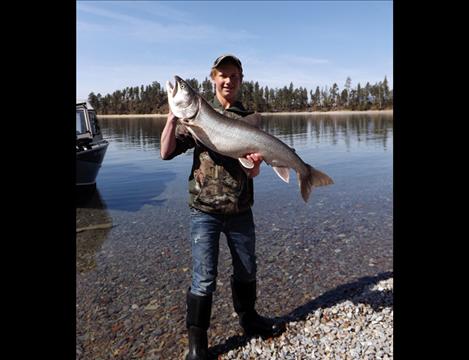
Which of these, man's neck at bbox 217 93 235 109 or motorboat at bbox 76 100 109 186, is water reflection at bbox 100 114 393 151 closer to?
motorboat at bbox 76 100 109 186

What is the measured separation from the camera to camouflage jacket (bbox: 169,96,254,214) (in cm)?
438

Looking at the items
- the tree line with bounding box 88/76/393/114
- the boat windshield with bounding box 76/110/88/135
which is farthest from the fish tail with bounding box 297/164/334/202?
the tree line with bounding box 88/76/393/114

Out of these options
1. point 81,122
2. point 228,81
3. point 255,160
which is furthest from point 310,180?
point 81,122

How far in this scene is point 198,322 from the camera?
14.8 ft

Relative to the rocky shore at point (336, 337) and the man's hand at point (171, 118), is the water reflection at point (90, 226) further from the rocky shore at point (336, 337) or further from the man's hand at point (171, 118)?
the man's hand at point (171, 118)

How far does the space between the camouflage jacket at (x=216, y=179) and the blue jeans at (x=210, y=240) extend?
0.12 m

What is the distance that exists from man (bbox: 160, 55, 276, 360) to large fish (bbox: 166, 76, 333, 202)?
122 mm

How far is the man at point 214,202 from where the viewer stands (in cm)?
434

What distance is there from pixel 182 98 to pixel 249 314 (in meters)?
3.03

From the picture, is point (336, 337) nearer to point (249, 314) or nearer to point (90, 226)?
point (249, 314)

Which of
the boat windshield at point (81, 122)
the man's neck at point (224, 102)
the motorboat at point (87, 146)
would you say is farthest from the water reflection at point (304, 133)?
the man's neck at point (224, 102)
